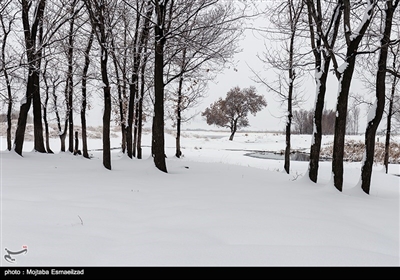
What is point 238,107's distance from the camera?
4431 cm

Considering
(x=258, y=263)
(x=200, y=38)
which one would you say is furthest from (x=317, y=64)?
(x=258, y=263)

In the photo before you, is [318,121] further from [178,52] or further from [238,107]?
[238,107]

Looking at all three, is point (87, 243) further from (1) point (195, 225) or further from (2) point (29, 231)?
(1) point (195, 225)

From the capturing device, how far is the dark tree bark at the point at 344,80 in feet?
20.0

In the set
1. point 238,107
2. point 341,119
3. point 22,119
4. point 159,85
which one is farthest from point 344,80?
point 238,107

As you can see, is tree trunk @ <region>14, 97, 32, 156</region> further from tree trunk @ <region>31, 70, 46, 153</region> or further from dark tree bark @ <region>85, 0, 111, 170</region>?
dark tree bark @ <region>85, 0, 111, 170</region>

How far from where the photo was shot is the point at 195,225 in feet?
10.0

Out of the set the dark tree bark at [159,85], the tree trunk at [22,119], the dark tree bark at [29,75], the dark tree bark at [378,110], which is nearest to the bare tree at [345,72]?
the dark tree bark at [378,110]

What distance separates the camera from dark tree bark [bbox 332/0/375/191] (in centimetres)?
609

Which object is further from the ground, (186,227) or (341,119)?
(341,119)

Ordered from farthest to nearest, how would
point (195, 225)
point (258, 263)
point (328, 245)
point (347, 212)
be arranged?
point (347, 212), point (195, 225), point (328, 245), point (258, 263)

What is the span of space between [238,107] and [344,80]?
126 feet

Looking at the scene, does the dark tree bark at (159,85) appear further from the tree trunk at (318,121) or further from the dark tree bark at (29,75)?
the dark tree bark at (29,75)
